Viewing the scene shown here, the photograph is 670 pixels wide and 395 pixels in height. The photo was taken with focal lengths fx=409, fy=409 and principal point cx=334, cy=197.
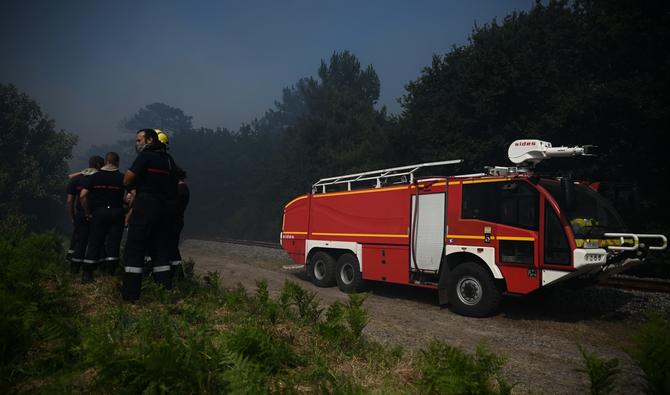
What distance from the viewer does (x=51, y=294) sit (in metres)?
4.70

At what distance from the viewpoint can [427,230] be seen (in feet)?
29.0

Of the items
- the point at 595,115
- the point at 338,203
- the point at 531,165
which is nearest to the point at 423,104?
the point at 595,115

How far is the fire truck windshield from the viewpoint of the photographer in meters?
7.04

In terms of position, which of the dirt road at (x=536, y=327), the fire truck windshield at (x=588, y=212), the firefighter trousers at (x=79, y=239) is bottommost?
the dirt road at (x=536, y=327)

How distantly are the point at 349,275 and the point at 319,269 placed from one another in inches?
46.7

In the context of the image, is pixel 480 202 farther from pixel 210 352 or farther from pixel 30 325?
pixel 30 325

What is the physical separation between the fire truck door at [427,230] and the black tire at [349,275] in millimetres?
1856

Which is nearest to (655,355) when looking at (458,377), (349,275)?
(458,377)

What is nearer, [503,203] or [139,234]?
[139,234]

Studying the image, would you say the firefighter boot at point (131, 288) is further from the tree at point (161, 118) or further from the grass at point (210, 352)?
the tree at point (161, 118)

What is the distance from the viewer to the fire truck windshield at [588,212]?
7043 mm

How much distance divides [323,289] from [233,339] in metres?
8.05

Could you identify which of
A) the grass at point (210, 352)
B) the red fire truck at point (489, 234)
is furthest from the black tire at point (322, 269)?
the grass at point (210, 352)

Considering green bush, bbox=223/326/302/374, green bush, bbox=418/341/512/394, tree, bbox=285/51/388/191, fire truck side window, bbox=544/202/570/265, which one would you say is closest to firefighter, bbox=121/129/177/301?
green bush, bbox=223/326/302/374
